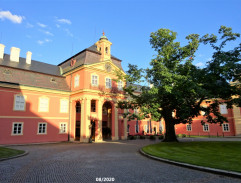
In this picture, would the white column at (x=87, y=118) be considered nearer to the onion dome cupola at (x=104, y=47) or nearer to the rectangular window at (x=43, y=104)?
the rectangular window at (x=43, y=104)

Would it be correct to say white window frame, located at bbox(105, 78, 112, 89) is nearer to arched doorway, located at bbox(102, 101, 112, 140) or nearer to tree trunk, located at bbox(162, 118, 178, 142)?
arched doorway, located at bbox(102, 101, 112, 140)

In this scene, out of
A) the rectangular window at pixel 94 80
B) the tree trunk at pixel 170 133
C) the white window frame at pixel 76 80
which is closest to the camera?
the tree trunk at pixel 170 133

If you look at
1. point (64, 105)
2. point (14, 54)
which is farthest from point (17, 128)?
point (14, 54)

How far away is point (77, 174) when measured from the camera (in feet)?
25.9

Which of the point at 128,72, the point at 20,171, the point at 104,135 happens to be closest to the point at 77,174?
the point at 20,171

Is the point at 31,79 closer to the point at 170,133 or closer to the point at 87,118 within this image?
the point at 87,118

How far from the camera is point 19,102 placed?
24.4m

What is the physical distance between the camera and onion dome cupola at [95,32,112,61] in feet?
100

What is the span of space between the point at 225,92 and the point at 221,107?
2449 cm

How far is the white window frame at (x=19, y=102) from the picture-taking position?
24016 mm

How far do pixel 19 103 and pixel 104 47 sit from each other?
15409 mm

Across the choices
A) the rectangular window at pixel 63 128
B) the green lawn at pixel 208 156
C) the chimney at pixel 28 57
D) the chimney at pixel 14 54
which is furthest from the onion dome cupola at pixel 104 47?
the green lawn at pixel 208 156

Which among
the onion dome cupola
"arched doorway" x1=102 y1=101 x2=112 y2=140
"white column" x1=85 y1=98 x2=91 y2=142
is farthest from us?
"arched doorway" x1=102 y1=101 x2=112 y2=140

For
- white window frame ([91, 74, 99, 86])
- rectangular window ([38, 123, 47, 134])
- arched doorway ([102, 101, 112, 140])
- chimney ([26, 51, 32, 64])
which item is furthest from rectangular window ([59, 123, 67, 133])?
chimney ([26, 51, 32, 64])
